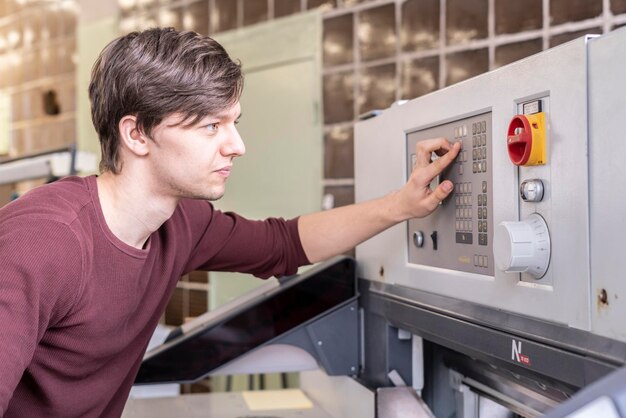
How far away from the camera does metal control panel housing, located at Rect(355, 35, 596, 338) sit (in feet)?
2.65

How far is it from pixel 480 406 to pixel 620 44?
2.15ft

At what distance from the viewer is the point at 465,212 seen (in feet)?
3.44

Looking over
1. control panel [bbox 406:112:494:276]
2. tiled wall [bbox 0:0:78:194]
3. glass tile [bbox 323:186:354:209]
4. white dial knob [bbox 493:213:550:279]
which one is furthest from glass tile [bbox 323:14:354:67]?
tiled wall [bbox 0:0:78:194]

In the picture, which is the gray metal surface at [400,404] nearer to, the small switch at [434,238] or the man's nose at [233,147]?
the small switch at [434,238]

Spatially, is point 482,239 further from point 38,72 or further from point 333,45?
point 38,72

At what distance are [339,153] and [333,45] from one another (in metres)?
0.29

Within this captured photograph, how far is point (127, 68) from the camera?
1.19m

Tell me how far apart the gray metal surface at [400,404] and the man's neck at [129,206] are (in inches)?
19.0

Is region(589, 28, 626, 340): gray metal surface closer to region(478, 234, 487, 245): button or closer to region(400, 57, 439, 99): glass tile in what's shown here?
region(478, 234, 487, 245): button

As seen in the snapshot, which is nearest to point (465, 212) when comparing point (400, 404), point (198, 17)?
point (400, 404)

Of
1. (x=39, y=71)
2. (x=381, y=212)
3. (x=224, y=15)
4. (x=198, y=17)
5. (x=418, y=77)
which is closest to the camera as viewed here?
(x=381, y=212)

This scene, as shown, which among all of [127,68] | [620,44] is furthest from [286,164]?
[620,44]

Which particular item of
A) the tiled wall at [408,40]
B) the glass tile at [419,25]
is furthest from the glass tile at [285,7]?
the glass tile at [419,25]

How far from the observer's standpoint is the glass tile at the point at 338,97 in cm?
201
